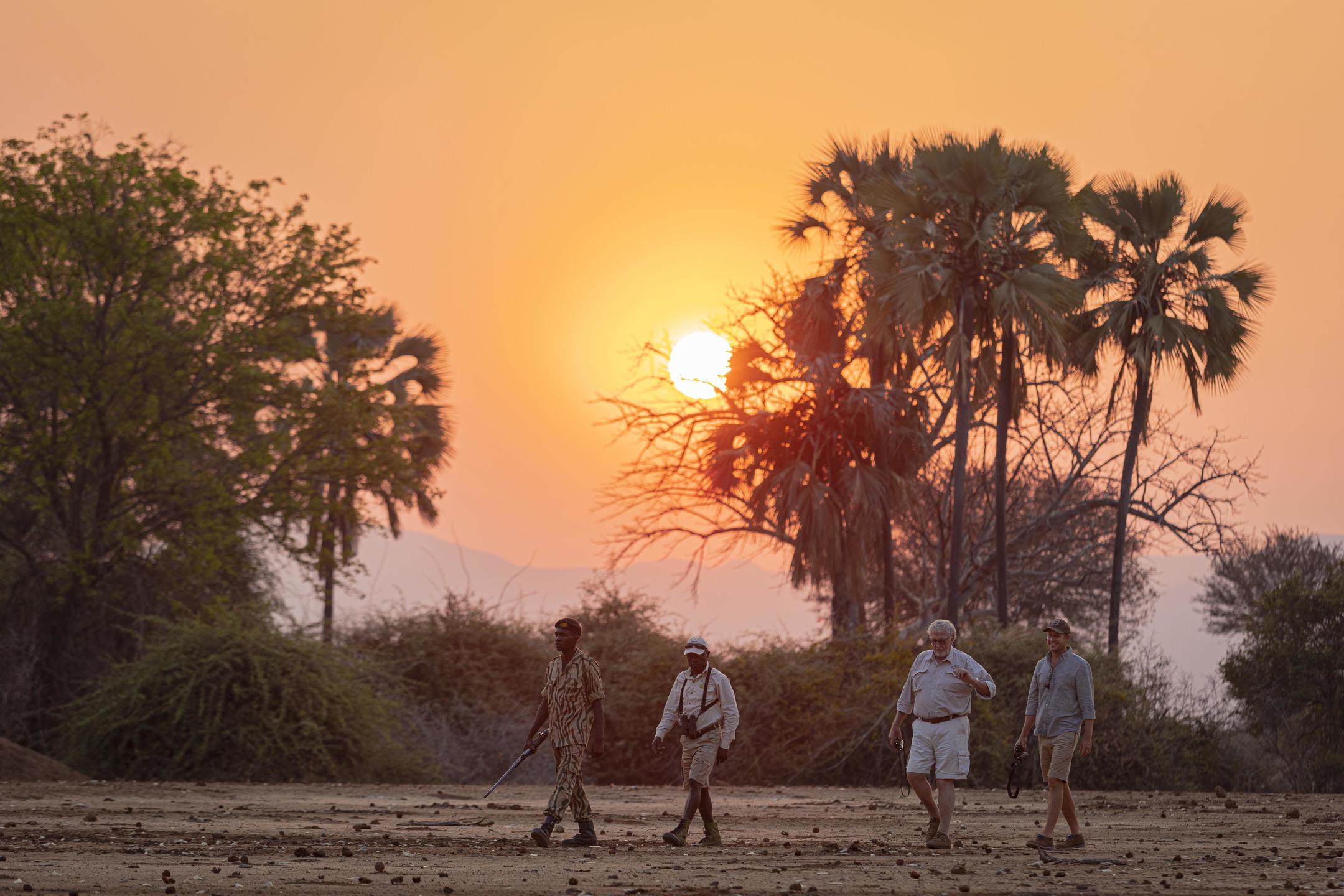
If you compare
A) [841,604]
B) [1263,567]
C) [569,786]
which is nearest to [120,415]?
[841,604]

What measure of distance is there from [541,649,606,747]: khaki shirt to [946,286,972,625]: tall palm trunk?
16.0 meters

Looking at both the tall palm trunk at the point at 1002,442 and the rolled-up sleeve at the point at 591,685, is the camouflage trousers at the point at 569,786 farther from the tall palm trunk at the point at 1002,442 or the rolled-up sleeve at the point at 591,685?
the tall palm trunk at the point at 1002,442

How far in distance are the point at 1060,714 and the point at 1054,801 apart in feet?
2.40

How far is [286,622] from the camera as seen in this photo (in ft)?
91.4

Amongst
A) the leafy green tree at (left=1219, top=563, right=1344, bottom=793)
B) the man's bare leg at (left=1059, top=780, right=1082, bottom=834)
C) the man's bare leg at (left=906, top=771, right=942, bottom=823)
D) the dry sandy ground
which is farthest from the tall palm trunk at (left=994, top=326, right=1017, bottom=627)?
the man's bare leg at (left=906, top=771, right=942, bottom=823)

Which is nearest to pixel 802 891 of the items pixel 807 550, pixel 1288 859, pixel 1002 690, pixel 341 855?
pixel 341 855

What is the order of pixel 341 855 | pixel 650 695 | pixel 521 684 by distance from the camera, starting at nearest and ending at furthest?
1. pixel 341 855
2. pixel 650 695
3. pixel 521 684

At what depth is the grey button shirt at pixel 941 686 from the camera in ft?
42.8

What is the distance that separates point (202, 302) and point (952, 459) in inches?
801

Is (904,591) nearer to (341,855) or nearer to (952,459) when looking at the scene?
(952,459)

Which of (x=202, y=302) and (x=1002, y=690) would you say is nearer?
(x=1002, y=690)

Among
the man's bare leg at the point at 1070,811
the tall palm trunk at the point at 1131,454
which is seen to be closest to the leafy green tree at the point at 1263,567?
the tall palm trunk at the point at 1131,454

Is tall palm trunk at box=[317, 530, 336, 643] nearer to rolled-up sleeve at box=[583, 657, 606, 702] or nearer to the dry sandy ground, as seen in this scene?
the dry sandy ground

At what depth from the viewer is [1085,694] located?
13.0m
